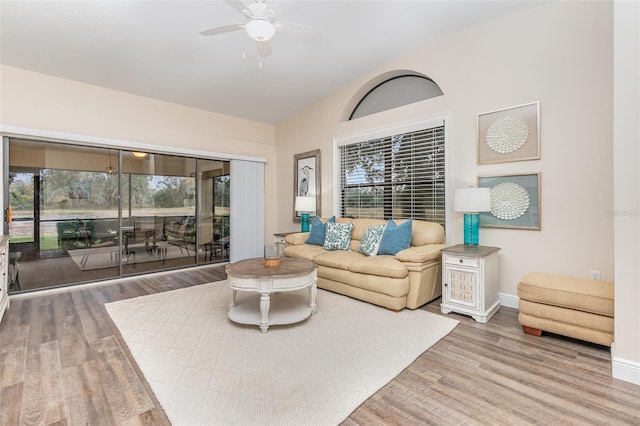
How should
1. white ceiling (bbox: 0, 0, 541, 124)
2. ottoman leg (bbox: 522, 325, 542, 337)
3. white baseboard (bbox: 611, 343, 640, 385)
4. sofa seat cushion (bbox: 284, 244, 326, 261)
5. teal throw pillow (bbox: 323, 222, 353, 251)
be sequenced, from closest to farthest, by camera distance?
white baseboard (bbox: 611, 343, 640, 385)
ottoman leg (bbox: 522, 325, 542, 337)
white ceiling (bbox: 0, 0, 541, 124)
sofa seat cushion (bbox: 284, 244, 326, 261)
teal throw pillow (bbox: 323, 222, 353, 251)

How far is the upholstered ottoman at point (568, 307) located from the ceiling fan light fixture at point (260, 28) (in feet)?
10.3

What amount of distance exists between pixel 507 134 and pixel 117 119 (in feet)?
17.8

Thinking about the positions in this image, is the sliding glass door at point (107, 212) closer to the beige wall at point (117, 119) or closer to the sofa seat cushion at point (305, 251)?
the beige wall at point (117, 119)

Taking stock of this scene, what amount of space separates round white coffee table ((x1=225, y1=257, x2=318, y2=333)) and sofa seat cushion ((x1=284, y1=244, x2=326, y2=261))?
83 cm

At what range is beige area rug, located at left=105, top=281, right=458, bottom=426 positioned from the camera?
1.73 meters

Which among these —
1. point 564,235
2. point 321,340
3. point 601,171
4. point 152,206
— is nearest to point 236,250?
Result: point 152,206

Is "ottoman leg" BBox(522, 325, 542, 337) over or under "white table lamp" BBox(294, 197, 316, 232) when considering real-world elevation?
under

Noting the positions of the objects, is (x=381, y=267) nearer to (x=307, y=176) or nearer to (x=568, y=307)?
(x=568, y=307)

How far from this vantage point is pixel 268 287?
2799mm

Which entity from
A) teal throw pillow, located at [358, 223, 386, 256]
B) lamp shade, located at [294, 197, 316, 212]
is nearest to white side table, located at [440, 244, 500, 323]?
teal throw pillow, located at [358, 223, 386, 256]

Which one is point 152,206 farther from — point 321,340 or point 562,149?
point 562,149

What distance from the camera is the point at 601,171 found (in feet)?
9.39

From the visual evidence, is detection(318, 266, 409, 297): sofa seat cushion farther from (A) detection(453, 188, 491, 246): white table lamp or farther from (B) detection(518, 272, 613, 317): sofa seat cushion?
(B) detection(518, 272, 613, 317): sofa seat cushion

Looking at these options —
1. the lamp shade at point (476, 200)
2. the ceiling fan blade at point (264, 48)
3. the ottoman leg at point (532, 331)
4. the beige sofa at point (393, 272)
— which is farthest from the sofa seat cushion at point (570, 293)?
the ceiling fan blade at point (264, 48)
